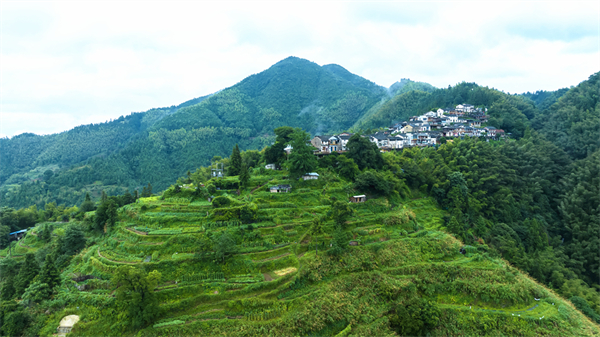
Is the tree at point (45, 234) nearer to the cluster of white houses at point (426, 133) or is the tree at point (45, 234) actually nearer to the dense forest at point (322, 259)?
the dense forest at point (322, 259)

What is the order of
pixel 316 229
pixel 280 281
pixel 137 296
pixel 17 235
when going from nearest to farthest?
pixel 137 296, pixel 280 281, pixel 316 229, pixel 17 235

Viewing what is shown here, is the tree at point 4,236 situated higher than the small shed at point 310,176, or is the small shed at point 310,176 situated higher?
the small shed at point 310,176

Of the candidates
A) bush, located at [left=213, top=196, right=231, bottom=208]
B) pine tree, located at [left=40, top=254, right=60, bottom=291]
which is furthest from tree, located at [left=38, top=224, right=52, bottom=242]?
bush, located at [left=213, top=196, right=231, bottom=208]

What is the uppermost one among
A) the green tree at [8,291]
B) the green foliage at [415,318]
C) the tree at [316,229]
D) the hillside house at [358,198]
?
the hillside house at [358,198]

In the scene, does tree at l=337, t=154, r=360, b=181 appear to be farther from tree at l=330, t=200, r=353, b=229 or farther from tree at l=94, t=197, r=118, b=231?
tree at l=94, t=197, r=118, b=231

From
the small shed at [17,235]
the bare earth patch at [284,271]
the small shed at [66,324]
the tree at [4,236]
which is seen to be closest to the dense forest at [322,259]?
the bare earth patch at [284,271]

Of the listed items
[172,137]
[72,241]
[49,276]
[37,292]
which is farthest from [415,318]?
[172,137]

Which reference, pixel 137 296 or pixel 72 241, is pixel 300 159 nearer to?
pixel 137 296

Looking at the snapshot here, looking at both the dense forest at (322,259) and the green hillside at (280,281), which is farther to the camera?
the dense forest at (322,259)

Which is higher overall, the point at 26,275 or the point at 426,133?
the point at 426,133
